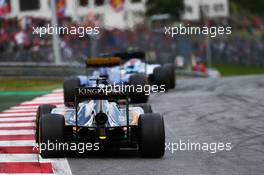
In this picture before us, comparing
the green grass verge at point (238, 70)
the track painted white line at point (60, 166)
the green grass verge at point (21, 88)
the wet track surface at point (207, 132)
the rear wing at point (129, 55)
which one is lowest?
the green grass verge at point (238, 70)

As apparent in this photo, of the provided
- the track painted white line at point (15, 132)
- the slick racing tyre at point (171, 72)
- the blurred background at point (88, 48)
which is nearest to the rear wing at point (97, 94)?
the track painted white line at point (15, 132)

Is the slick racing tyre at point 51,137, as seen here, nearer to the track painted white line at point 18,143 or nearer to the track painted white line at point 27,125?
the track painted white line at point 27,125

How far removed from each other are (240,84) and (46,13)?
4663 cm

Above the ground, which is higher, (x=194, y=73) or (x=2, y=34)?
(x=2, y=34)

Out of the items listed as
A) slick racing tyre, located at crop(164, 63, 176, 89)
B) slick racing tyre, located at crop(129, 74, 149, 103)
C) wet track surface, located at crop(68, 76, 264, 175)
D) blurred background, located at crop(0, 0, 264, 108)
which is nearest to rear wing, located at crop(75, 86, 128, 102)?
wet track surface, located at crop(68, 76, 264, 175)

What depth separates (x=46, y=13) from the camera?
2724 inches

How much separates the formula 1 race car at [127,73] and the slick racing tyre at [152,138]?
5474 mm

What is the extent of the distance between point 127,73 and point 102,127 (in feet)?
34.8

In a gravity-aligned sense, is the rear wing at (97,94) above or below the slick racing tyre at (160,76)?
above

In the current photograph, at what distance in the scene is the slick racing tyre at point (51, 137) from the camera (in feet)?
33.4

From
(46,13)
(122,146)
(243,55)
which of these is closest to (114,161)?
(122,146)

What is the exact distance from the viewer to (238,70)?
132ft

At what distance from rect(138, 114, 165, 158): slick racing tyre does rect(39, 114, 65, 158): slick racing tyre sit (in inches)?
40.2

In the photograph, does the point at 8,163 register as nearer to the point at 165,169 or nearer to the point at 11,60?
the point at 165,169
